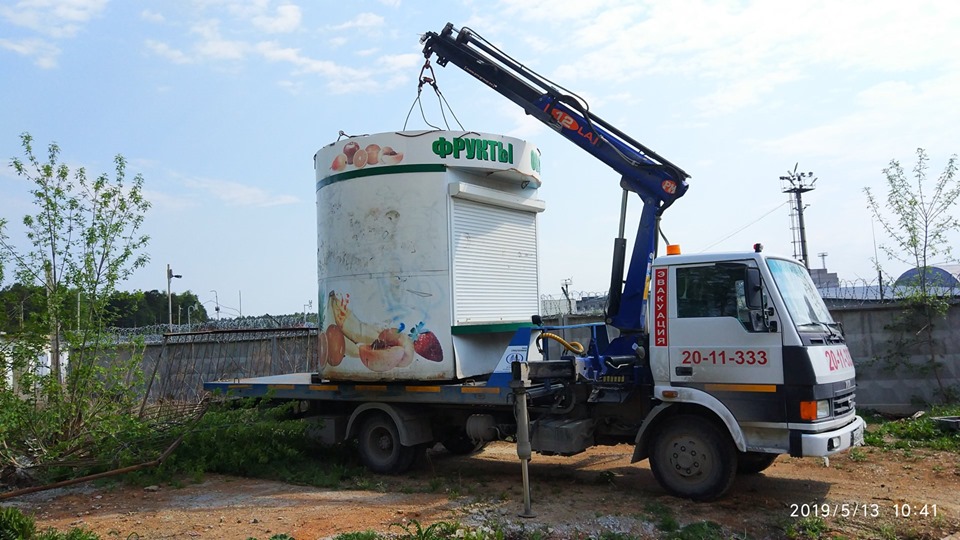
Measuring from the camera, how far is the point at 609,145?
970cm

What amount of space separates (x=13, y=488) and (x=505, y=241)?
271 inches

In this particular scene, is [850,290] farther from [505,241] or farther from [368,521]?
[368,521]

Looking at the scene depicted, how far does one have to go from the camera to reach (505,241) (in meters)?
10.5

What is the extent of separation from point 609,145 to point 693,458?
406cm

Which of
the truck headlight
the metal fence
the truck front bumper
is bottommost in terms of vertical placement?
the truck front bumper

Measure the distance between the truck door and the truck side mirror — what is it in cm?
12

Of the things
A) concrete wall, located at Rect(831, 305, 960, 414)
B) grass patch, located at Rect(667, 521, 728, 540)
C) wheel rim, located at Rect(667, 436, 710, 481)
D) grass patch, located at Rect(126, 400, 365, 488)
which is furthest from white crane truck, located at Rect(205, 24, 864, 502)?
concrete wall, located at Rect(831, 305, 960, 414)

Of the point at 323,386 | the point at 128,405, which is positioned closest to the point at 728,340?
the point at 323,386

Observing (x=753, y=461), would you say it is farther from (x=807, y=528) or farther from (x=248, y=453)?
(x=248, y=453)

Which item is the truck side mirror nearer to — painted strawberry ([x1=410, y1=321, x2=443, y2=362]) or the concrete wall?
painted strawberry ([x1=410, y1=321, x2=443, y2=362])

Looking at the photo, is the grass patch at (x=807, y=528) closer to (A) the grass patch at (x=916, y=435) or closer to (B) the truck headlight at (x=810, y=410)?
(B) the truck headlight at (x=810, y=410)

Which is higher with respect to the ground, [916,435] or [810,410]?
[810,410]

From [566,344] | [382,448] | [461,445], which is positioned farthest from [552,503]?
[461,445]

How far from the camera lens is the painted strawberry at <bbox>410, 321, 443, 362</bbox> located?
929cm
